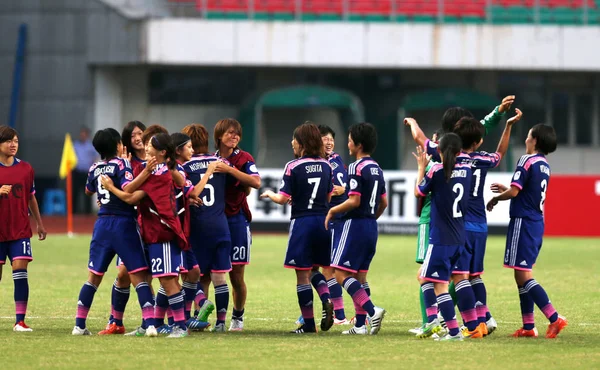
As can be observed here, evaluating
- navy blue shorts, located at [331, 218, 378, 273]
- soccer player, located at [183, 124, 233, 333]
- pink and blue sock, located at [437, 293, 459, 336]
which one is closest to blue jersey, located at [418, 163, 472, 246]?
pink and blue sock, located at [437, 293, 459, 336]

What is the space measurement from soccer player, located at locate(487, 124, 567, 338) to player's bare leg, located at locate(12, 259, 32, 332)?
4.44m

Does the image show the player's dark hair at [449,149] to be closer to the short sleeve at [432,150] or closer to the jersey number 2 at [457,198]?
the jersey number 2 at [457,198]

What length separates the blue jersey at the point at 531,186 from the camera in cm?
1016

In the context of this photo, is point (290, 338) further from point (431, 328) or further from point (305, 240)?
point (431, 328)

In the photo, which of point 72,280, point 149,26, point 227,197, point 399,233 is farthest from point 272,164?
point 227,197

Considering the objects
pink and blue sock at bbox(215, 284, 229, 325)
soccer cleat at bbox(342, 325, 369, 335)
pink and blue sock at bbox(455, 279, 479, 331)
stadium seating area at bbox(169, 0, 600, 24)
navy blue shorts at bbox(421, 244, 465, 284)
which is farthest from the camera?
stadium seating area at bbox(169, 0, 600, 24)

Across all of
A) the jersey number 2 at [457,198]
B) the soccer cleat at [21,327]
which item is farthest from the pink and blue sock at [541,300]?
the soccer cleat at [21,327]

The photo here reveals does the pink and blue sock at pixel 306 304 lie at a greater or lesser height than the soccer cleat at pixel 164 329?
greater

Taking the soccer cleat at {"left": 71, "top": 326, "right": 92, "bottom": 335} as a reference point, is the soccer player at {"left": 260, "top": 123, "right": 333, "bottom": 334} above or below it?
above

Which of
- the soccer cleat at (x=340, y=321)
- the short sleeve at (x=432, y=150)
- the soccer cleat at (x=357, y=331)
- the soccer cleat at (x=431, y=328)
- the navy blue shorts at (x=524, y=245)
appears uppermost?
the short sleeve at (x=432, y=150)

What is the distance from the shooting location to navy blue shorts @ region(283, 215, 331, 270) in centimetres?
1035

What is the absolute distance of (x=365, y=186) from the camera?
33.7 feet

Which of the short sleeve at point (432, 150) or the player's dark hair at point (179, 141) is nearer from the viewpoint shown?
the short sleeve at point (432, 150)

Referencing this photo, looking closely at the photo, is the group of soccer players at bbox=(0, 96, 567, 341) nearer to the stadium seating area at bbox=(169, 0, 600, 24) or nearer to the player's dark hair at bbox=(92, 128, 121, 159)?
the player's dark hair at bbox=(92, 128, 121, 159)
